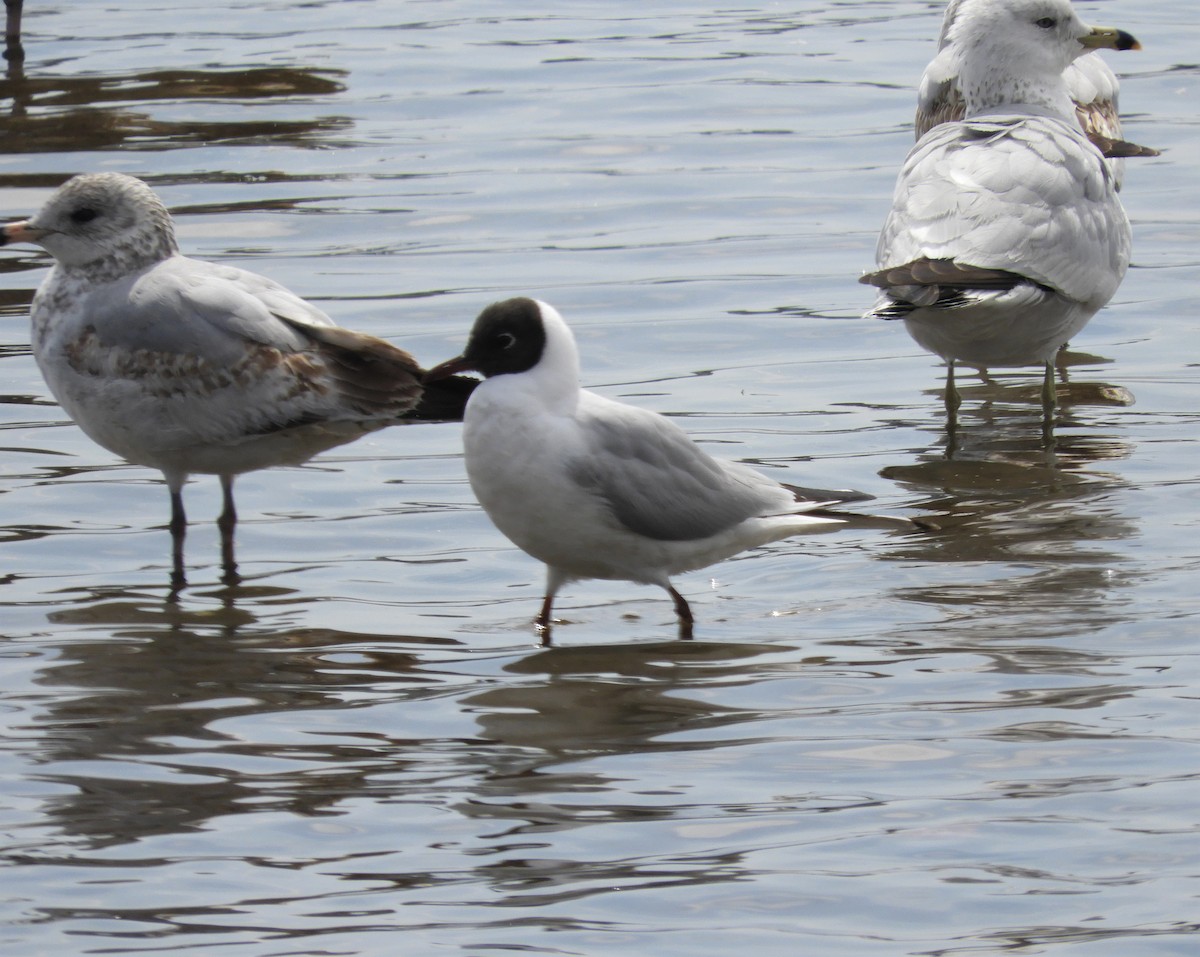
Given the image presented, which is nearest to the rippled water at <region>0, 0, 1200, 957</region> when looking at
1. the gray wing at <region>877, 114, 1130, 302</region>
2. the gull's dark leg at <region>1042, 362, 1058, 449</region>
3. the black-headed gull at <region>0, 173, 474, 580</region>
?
the gull's dark leg at <region>1042, 362, 1058, 449</region>

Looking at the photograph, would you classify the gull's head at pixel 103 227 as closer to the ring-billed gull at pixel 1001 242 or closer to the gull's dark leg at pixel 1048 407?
the ring-billed gull at pixel 1001 242

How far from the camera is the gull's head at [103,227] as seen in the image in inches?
296

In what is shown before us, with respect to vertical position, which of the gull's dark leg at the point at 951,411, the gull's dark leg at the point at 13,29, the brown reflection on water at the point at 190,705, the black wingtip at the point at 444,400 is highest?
the gull's dark leg at the point at 13,29

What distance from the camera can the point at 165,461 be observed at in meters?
7.35

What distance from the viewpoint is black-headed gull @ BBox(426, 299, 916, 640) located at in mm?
6273

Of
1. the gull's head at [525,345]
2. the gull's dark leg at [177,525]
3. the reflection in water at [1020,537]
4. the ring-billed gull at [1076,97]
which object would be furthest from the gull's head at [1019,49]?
the gull's dark leg at [177,525]

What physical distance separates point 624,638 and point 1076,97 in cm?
582

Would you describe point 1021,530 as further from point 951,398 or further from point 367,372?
point 367,372

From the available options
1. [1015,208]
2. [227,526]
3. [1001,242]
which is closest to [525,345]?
[227,526]

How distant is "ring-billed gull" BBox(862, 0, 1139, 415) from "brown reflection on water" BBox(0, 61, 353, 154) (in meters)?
6.52

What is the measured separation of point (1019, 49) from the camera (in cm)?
954

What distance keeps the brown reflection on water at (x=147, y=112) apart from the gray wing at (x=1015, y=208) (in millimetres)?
6507

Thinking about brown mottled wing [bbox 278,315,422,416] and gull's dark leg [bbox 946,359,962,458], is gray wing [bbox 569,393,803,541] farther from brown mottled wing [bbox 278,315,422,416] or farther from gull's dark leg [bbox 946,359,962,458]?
gull's dark leg [bbox 946,359,962,458]

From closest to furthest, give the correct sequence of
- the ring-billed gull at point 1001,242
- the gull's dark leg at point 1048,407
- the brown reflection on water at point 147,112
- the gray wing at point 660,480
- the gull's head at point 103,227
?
the gray wing at point 660,480
the gull's head at point 103,227
the ring-billed gull at point 1001,242
the gull's dark leg at point 1048,407
the brown reflection on water at point 147,112
